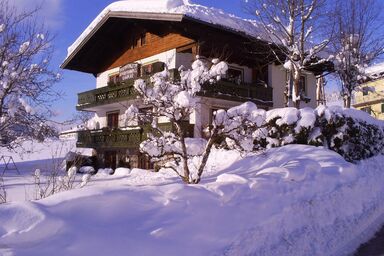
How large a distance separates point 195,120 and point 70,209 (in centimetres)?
1320

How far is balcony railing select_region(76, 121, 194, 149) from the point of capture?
16819mm

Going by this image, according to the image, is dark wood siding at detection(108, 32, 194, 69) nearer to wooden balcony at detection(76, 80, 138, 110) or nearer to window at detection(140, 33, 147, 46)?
window at detection(140, 33, 147, 46)

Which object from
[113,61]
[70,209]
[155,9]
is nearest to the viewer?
[70,209]

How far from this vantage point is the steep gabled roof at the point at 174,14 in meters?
16.5

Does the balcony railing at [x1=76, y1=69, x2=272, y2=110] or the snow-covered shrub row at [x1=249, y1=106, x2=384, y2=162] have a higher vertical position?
the balcony railing at [x1=76, y1=69, x2=272, y2=110]

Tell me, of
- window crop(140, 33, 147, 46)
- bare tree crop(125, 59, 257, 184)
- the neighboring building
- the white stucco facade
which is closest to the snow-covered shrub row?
the white stucco facade

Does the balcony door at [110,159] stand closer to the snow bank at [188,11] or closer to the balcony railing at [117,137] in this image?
the balcony railing at [117,137]

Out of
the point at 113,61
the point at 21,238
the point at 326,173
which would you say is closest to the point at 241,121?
the point at 326,173

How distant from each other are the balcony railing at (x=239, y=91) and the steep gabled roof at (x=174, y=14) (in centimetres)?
252

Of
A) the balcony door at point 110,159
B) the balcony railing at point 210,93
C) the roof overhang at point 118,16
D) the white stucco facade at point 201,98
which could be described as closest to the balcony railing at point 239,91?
the balcony railing at point 210,93

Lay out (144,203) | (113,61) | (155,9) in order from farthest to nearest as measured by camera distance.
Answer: (113,61), (155,9), (144,203)

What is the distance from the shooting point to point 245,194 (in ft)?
21.6

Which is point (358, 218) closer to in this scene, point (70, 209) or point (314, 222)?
point (314, 222)

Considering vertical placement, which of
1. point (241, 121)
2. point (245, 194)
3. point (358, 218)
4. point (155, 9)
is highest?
point (155, 9)
